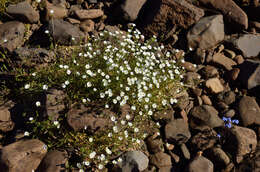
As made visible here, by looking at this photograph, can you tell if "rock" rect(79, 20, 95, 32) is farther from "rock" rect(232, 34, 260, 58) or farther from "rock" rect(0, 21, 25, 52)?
"rock" rect(232, 34, 260, 58)

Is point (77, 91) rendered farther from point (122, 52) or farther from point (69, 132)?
point (122, 52)

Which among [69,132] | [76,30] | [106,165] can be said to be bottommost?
[106,165]

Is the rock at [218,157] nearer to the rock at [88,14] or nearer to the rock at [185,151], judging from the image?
the rock at [185,151]

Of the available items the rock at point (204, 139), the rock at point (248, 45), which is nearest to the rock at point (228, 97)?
the rock at point (204, 139)

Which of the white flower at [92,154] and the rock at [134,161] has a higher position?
the white flower at [92,154]

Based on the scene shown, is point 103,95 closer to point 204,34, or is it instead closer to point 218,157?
point 218,157

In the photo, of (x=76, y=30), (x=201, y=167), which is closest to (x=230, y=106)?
(x=201, y=167)
